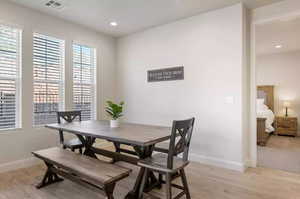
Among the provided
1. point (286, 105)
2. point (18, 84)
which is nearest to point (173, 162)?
point (18, 84)

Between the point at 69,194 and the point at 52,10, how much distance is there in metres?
3.15

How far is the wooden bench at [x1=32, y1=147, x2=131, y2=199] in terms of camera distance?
5.89 feet

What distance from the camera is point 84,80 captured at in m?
4.18

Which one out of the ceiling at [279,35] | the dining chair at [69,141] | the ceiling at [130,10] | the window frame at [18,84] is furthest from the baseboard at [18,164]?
the ceiling at [279,35]

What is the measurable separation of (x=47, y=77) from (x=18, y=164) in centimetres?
165

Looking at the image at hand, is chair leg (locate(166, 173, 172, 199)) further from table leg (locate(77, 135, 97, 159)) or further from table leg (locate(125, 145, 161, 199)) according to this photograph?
table leg (locate(77, 135, 97, 159))

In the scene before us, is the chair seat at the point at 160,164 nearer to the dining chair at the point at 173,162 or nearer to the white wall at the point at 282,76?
the dining chair at the point at 173,162

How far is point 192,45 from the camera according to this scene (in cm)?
352

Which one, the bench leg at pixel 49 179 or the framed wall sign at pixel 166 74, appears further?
the framed wall sign at pixel 166 74

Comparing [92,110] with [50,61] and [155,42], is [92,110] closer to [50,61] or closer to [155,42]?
[50,61]

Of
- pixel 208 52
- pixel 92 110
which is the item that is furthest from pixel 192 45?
pixel 92 110

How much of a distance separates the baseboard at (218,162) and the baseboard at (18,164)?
2988 mm

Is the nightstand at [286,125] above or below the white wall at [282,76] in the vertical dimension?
below

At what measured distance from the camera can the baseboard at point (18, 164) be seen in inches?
115
